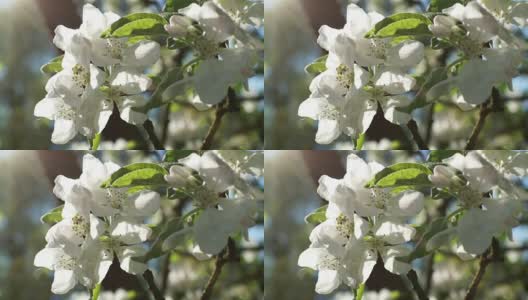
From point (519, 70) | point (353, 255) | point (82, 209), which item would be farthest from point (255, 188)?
point (519, 70)

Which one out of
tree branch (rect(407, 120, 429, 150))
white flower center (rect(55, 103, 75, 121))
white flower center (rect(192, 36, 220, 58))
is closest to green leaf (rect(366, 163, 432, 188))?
tree branch (rect(407, 120, 429, 150))

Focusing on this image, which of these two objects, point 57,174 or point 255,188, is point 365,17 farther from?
point 57,174

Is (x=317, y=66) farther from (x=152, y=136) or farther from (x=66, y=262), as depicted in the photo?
(x=66, y=262)

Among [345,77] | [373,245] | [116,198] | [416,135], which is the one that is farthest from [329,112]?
[116,198]

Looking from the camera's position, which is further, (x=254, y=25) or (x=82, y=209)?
(x=254, y=25)

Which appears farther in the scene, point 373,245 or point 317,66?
point 317,66

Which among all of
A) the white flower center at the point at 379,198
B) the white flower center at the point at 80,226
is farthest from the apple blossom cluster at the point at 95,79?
the white flower center at the point at 379,198
